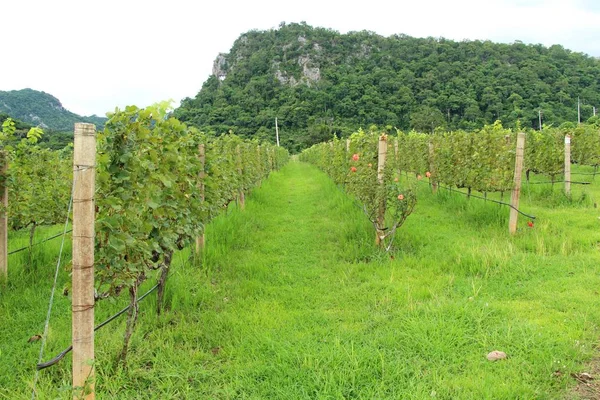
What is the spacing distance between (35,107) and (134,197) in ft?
185

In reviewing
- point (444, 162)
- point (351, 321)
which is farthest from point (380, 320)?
point (444, 162)

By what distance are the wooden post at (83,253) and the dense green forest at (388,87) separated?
4359cm

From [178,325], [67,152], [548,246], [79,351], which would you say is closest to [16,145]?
[67,152]

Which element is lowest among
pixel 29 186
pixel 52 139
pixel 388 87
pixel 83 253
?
pixel 83 253

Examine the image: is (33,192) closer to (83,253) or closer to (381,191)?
(83,253)

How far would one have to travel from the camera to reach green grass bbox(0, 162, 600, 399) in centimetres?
243

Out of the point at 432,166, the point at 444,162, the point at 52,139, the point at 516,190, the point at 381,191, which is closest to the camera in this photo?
the point at 381,191

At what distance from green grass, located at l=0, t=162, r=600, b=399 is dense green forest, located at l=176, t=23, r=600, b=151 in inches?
1598

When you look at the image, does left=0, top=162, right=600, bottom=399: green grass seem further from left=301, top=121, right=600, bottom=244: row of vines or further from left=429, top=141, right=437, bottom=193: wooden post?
left=429, top=141, right=437, bottom=193: wooden post

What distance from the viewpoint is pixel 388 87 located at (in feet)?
226

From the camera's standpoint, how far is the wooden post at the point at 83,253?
75.6 inches

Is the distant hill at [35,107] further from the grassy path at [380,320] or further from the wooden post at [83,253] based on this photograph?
the wooden post at [83,253]

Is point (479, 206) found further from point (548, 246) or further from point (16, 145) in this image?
point (16, 145)

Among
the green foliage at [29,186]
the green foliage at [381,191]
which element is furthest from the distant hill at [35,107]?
the green foliage at [381,191]
